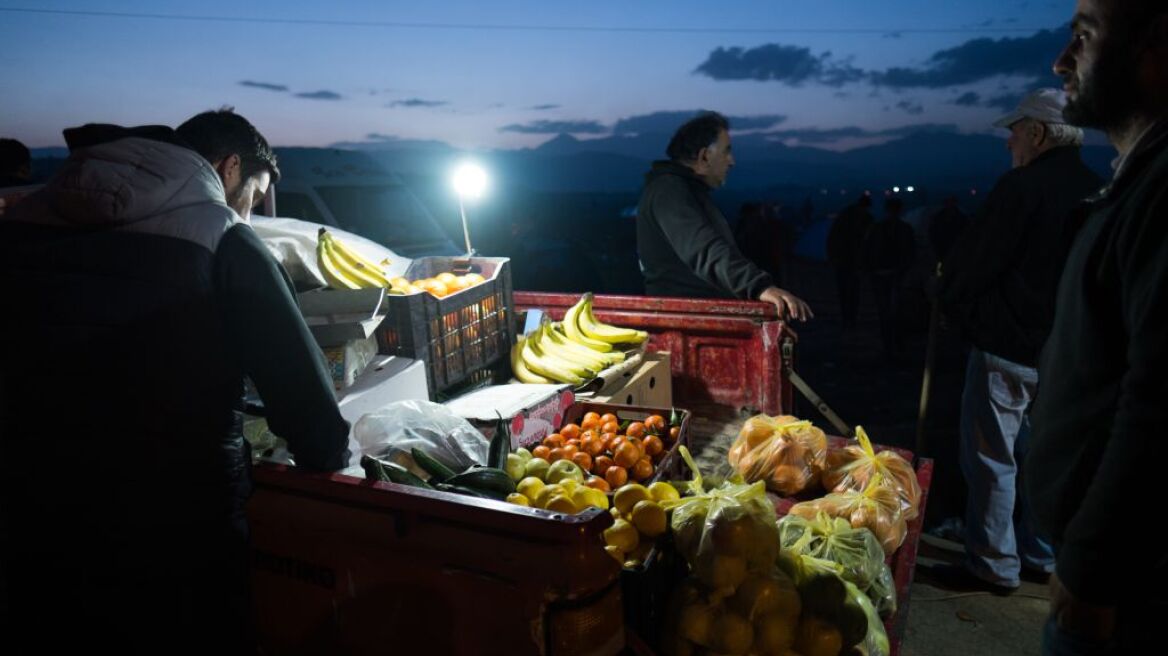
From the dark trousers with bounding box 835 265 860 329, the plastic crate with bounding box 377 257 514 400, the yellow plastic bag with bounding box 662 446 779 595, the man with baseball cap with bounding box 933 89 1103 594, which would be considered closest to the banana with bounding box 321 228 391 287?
the plastic crate with bounding box 377 257 514 400

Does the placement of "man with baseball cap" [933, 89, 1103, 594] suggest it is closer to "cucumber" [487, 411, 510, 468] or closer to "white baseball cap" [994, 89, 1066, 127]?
"white baseball cap" [994, 89, 1066, 127]

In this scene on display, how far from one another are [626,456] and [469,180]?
9.16 feet

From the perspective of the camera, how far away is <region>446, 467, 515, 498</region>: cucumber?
262 cm

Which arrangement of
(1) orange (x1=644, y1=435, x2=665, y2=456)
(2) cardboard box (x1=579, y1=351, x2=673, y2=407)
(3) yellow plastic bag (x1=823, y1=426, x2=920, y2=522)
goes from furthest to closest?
(2) cardboard box (x1=579, y1=351, x2=673, y2=407), (1) orange (x1=644, y1=435, x2=665, y2=456), (3) yellow plastic bag (x1=823, y1=426, x2=920, y2=522)

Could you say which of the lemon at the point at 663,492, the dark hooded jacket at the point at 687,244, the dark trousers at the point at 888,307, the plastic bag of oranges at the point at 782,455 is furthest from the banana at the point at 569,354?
the dark trousers at the point at 888,307

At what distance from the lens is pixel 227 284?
2.17 m

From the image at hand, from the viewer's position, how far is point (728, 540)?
233 cm

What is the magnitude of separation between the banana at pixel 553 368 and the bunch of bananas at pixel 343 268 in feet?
3.29

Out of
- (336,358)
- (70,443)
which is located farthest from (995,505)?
(70,443)

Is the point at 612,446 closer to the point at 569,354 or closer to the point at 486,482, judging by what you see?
the point at 486,482

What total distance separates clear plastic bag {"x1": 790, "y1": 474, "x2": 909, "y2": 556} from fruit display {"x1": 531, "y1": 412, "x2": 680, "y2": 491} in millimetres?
684

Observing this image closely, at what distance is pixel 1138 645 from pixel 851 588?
100 cm

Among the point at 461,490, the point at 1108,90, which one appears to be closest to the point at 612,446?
the point at 461,490

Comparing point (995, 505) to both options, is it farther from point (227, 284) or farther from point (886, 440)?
point (227, 284)
